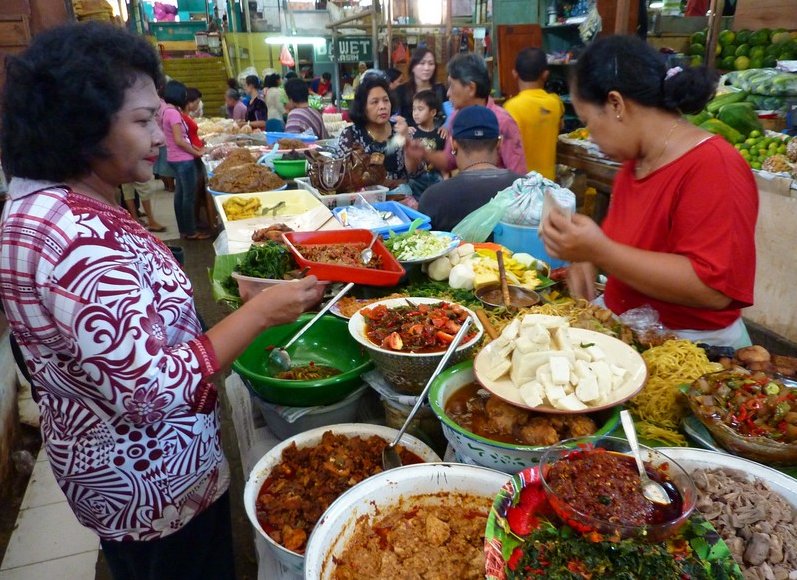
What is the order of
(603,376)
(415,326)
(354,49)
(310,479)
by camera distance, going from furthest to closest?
(354,49) → (415,326) → (310,479) → (603,376)

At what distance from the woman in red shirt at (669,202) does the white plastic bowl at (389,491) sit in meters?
0.90

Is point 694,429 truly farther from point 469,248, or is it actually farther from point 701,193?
point 469,248

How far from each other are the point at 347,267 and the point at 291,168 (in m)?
3.33

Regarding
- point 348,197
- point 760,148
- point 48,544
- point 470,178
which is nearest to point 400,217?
point 470,178

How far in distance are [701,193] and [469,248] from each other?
Result: 44.3 inches

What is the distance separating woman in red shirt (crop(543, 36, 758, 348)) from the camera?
6.10 ft

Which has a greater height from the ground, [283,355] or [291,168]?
[291,168]

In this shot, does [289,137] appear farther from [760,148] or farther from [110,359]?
[110,359]

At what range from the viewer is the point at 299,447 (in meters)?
1.69

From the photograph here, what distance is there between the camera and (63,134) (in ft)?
4.10

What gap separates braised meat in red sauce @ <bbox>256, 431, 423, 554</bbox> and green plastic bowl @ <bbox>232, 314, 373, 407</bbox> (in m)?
0.19

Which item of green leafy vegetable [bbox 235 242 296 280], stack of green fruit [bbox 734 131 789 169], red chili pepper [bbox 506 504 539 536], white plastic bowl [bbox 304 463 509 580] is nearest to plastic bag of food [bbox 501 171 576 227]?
green leafy vegetable [bbox 235 242 296 280]

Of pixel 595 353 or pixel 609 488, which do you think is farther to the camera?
pixel 595 353

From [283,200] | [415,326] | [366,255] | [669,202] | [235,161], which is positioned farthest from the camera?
[235,161]
